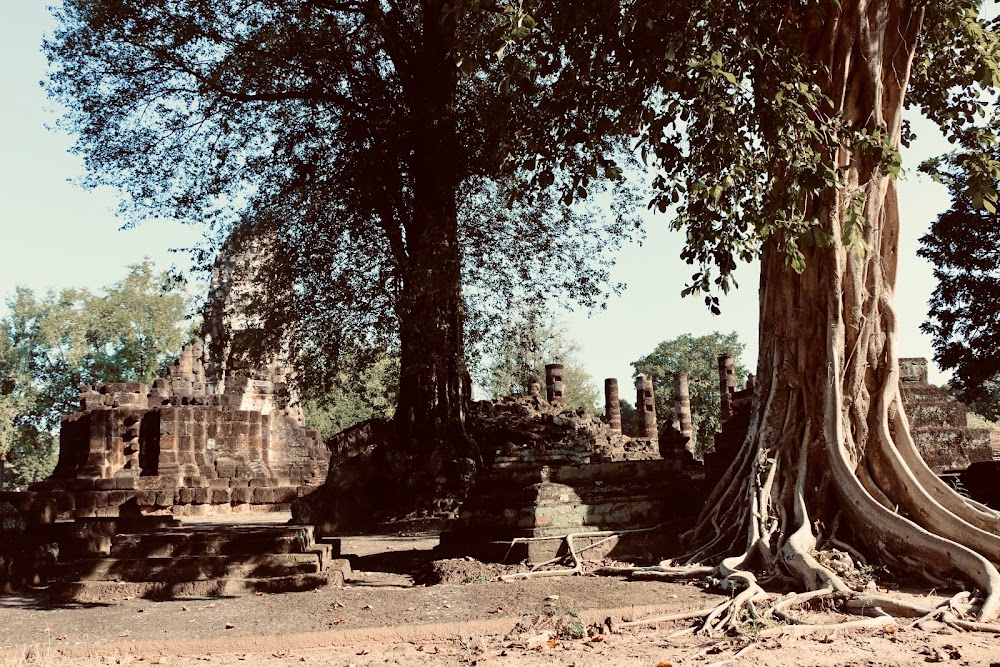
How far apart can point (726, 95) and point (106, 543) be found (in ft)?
22.9

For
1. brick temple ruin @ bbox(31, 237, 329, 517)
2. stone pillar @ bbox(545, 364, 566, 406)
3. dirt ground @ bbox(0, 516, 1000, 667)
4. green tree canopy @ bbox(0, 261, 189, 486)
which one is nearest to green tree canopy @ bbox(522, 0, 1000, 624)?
dirt ground @ bbox(0, 516, 1000, 667)

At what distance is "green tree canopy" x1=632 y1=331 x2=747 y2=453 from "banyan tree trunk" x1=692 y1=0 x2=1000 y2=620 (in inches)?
1596

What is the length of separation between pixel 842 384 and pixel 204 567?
5.21m

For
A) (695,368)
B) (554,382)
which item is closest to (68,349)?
(554,382)

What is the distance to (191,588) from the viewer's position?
680 cm

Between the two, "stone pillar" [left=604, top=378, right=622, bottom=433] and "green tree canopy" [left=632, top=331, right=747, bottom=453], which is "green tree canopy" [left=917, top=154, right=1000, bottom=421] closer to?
"stone pillar" [left=604, top=378, right=622, bottom=433]

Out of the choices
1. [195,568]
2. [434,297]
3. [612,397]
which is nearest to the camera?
[195,568]

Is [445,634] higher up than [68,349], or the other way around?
[68,349]

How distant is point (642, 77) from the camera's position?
6246 millimetres

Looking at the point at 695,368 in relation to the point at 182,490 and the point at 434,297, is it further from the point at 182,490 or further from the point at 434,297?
the point at 434,297

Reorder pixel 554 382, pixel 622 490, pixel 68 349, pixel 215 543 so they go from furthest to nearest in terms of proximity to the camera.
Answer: pixel 68 349
pixel 554 382
pixel 622 490
pixel 215 543

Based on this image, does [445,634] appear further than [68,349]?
No

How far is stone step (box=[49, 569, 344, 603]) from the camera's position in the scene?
6.77m

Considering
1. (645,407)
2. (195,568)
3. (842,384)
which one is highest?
(645,407)
